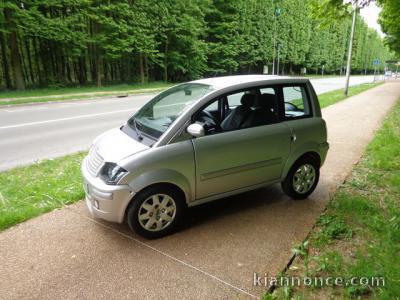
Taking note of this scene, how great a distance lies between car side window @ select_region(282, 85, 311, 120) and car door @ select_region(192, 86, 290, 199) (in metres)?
0.38

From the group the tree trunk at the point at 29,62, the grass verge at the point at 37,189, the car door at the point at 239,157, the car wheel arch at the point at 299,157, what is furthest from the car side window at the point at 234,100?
the tree trunk at the point at 29,62

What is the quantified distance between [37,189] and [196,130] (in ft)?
10.2

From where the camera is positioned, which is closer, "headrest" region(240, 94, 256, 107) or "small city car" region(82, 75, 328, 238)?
"small city car" region(82, 75, 328, 238)

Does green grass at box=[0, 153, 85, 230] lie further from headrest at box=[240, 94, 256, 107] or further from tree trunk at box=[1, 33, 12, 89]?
tree trunk at box=[1, 33, 12, 89]

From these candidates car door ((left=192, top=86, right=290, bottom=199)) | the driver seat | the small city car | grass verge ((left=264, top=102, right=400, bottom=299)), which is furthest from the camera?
the driver seat

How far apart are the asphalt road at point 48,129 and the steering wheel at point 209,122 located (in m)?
4.72

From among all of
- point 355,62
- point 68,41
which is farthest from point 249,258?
point 355,62

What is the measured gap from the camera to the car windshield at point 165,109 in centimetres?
383

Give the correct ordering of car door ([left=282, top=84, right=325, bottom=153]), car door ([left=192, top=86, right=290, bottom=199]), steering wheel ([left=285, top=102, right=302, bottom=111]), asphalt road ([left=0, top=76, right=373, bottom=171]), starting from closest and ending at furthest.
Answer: car door ([left=192, top=86, right=290, bottom=199]) → car door ([left=282, top=84, right=325, bottom=153]) → steering wheel ([left=285, top=102, right=302, bottom=111]) → asphalt road ([left=0, top=76, right=373, bottom=171])

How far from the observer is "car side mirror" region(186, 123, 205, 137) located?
3.54 metres

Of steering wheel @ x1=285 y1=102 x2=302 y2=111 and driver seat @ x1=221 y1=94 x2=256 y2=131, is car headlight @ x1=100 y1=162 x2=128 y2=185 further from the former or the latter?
steering wheel @ x1=285 y1=102 x2=302 y2=111

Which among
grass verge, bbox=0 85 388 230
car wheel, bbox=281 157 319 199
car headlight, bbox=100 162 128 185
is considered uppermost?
car headlight, bbox=100 162 128 185

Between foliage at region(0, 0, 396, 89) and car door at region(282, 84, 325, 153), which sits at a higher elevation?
foliage at region(0, 0, 396, 89)

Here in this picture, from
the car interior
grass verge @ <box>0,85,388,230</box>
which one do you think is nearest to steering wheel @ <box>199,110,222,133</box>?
the car interior
